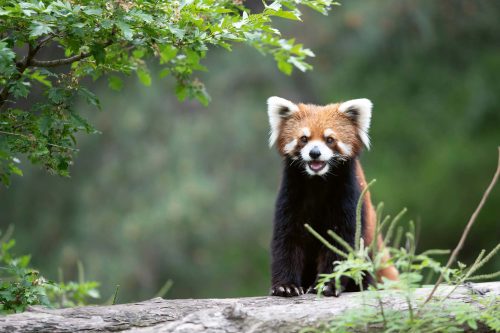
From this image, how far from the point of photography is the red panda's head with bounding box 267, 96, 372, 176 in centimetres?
386

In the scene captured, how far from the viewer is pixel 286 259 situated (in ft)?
12.9

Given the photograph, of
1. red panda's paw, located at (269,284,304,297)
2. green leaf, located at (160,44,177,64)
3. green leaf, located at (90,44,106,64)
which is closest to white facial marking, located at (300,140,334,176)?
red panda's paw, located at (269,284,304,297)

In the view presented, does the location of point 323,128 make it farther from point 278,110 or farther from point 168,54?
point 168,54

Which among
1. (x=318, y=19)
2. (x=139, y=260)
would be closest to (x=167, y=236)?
(x=139, y=260)

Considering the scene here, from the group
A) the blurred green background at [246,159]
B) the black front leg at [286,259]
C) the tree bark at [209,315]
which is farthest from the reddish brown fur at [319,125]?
the blurred green background at [246,159]

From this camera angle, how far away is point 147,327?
10.5ft

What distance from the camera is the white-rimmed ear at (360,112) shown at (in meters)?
4.08

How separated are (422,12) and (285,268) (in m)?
5.85

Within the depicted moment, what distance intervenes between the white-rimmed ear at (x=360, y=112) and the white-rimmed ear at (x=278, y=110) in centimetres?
28

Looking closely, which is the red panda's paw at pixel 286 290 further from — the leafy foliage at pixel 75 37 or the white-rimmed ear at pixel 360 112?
the leafy foliage at pixel 75 37

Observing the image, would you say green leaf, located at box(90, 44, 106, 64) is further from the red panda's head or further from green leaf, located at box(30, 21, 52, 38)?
the red panda's head

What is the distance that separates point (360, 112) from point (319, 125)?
0.29m

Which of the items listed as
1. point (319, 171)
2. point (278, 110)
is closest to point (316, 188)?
point (319, 171)

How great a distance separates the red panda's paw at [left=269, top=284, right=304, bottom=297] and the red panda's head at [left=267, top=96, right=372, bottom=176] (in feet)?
1.98
